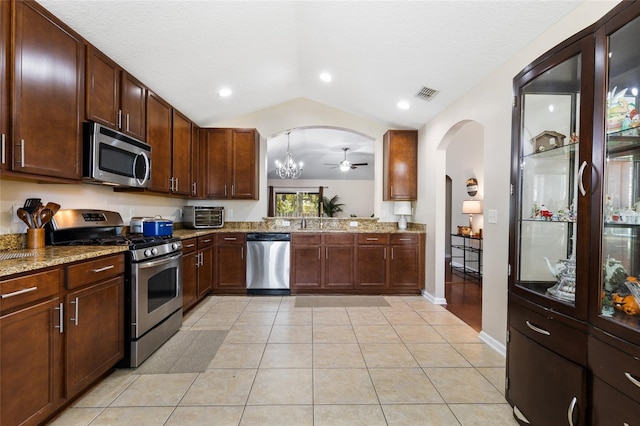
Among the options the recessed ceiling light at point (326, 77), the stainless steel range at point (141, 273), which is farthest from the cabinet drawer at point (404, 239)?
the stainless steel range at point (141, 273)

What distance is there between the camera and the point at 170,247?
2752 millimetres

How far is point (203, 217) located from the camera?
4285 millimetres

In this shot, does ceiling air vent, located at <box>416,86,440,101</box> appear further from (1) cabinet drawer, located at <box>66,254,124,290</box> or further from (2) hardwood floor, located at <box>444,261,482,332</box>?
(1) cabinet drawer, located at <box>66,254,124,290</box>

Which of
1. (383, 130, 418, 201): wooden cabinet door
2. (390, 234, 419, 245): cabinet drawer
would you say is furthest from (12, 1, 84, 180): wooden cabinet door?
(383, 130, 418, 201): wooden cabinet door

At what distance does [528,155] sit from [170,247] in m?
2.82

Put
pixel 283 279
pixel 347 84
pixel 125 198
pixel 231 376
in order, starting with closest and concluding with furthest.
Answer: pixel 231 376, pixel 125 198, pixel 347 84, pixel 283 279

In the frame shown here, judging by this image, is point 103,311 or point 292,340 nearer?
point 103,311

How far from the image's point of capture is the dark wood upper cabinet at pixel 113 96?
2260 millimetres

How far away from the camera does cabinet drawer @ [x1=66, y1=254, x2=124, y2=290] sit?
1745mm

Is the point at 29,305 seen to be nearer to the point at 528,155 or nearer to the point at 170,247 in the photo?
the point at 170,247

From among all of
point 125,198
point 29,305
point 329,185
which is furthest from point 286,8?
point 329,185

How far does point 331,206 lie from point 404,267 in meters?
6.07

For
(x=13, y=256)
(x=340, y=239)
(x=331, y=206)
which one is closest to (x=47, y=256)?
(x=13, y=256)

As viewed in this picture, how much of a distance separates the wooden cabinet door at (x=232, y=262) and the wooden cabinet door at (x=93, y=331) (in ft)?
6.72
